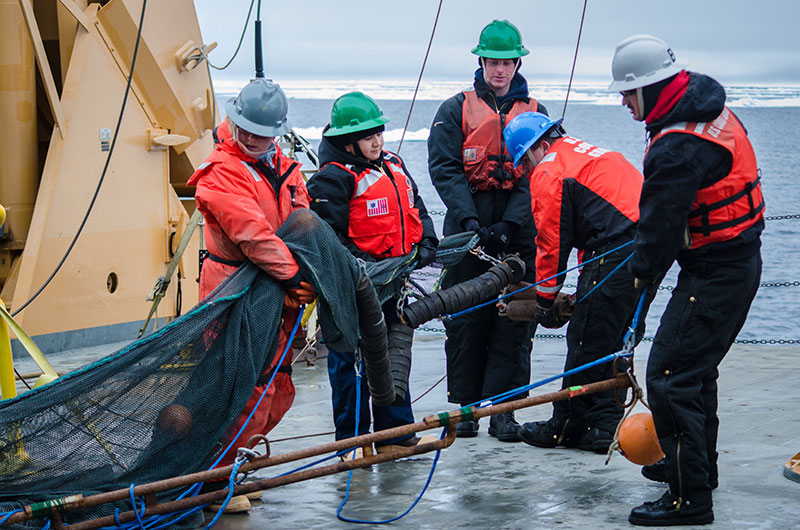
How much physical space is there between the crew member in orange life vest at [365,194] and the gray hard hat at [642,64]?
4.35 ft

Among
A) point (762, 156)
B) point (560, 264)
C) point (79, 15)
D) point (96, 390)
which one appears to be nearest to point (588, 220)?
point (560, 264)

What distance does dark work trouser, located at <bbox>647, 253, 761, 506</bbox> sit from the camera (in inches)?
178

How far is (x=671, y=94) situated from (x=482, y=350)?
233 centimetres

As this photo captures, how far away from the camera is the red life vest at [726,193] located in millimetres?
4387

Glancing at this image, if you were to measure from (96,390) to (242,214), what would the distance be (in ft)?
3.02

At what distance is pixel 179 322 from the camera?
4512 millimetres

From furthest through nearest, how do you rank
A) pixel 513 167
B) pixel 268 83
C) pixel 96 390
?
1. pixel 513 167
2. pixel 268 83
3. pixel 96 390

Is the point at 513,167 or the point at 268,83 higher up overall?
the point at 268,83

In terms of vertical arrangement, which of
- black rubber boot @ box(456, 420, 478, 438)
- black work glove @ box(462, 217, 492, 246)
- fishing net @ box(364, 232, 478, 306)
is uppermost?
black work glove @ box(462, 217, 492, 246)

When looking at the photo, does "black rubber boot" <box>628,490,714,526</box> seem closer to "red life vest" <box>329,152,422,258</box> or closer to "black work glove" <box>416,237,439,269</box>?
"black work glove" <box>416,237,439,269</box>

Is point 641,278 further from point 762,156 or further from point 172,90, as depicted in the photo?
point 762,156

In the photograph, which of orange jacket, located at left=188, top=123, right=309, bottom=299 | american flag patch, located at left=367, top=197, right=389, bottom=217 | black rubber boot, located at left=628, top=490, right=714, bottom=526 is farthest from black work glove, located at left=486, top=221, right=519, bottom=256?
black rubber boot, located at left=628, top=490, right=714, bottom=526

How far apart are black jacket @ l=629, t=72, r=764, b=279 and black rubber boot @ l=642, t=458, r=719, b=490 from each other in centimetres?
105

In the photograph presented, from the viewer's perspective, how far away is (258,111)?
15.8 feet
